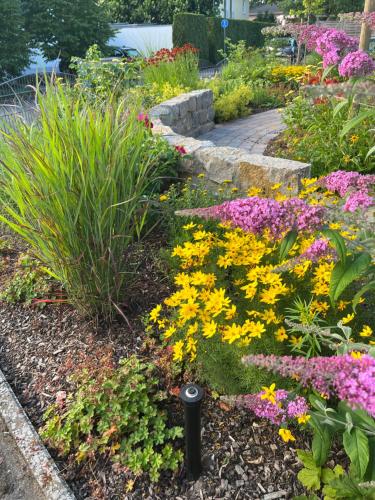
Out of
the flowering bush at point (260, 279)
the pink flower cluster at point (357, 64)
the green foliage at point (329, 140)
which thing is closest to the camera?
the flowering bush at point (260, 279)

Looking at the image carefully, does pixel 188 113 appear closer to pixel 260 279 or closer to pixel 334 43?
pixel 334 43

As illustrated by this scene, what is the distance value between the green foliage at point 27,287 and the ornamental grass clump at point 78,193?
445mm

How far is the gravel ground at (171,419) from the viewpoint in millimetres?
1770

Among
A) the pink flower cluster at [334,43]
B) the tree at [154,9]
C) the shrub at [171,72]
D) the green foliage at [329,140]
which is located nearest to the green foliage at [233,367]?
the pink flower cluster at [334,43]

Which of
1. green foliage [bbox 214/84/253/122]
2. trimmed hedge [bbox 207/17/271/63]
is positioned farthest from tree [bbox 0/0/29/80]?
green foliage [bbox 214/84/253/122]

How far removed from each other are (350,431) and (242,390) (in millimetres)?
707

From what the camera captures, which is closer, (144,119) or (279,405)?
(279,405)

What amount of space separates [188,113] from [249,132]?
3.47 ft

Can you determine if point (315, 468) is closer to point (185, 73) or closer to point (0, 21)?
point (185, 73)

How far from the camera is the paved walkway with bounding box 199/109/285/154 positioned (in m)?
5.92

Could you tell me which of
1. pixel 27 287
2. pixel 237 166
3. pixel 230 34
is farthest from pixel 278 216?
pixel 230 34

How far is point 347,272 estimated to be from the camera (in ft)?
4.75

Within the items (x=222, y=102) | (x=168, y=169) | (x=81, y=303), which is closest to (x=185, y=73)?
(x=222, y=102)

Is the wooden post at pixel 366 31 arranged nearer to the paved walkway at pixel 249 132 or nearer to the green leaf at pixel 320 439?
the paved walkway at pixel 249 132
